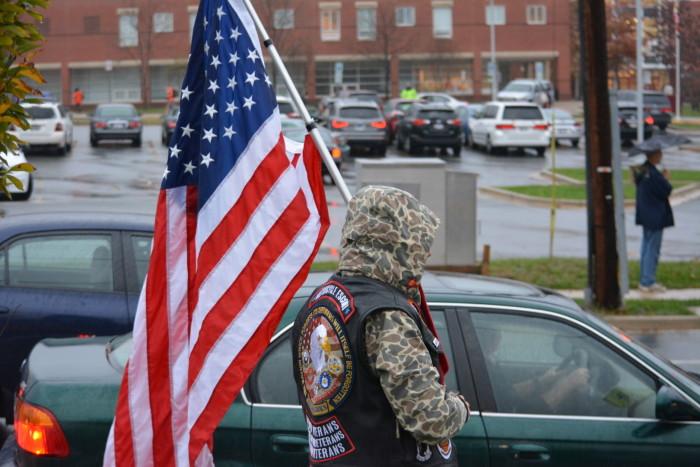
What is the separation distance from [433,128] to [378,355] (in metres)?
35.7

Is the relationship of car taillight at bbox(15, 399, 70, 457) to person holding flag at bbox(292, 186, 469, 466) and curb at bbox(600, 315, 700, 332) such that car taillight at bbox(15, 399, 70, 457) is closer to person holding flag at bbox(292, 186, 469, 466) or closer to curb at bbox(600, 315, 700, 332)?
person holding flag at bbox(292, 186, 469, 466)

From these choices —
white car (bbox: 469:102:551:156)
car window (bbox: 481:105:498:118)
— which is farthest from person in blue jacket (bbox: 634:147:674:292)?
car window (bbox: 481:105:498:118)

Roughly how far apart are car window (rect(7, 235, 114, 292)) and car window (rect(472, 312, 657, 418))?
3.64m

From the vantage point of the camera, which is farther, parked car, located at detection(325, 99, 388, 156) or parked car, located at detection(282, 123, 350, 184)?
parked car, located at detection(325, 99, 388, 156)

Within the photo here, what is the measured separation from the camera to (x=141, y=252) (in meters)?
8.06

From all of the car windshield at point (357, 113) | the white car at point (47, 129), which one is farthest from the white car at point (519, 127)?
the white car at point (47, 129)

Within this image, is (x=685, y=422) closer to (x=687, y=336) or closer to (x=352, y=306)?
(x=352, y=306)

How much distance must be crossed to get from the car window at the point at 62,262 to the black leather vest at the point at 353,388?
4.48 meters

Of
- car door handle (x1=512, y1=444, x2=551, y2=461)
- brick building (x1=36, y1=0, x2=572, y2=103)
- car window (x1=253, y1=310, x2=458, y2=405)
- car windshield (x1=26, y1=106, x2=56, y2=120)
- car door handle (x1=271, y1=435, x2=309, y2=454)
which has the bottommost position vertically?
car door handle (x1=512, y1=444, x2=551, y2=461)

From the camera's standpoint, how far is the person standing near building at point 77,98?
66075mm

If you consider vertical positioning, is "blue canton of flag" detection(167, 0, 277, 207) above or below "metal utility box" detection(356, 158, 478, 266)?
above

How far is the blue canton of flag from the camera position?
462cm

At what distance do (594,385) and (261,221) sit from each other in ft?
5.93

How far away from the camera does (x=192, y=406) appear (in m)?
4.36
